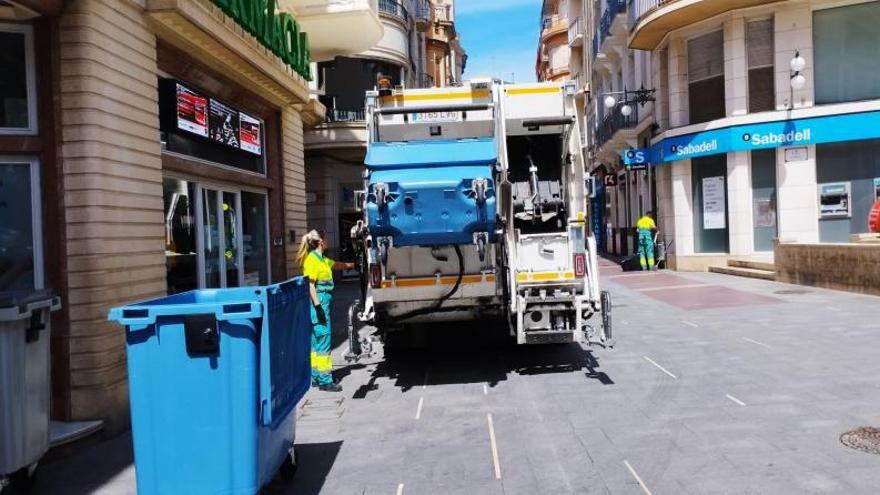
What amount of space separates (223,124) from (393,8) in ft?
54.3

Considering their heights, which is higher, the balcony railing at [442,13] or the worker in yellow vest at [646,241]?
the balcony railing at [442,13]

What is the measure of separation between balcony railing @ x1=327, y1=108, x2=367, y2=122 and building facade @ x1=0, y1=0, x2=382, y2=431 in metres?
12.6

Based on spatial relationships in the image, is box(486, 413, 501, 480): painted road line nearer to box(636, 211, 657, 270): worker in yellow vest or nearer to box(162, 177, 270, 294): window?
box(162, 177, 270, 294): window

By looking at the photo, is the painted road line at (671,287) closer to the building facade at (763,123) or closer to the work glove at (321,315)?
the building facade at (763,123)

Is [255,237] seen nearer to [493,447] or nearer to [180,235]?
[180,235]

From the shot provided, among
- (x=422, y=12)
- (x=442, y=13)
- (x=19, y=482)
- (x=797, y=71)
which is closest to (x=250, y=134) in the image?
(x=19, y=482)

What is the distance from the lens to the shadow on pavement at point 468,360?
26.8ft

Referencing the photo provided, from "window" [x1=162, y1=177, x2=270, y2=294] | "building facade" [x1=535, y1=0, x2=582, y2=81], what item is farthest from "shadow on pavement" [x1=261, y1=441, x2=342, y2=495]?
"building facade" [x1=535, y1=0, x2=582, y2=81]

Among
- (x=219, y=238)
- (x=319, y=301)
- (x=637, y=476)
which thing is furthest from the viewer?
(x=219, y=238)

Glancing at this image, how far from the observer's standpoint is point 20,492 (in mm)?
4941

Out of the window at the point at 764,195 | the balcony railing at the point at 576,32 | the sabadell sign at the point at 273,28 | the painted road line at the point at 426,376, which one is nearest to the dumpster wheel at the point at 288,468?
the painted road line at the point at 426,376

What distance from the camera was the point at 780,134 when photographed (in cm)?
1873

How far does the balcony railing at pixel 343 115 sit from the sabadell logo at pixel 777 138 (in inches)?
455

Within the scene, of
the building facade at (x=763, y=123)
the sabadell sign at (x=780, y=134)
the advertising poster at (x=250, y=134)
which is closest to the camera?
the advertising poster at (x=250, y=134)
